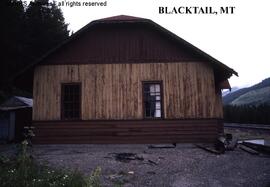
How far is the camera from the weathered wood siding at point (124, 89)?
45.8ft

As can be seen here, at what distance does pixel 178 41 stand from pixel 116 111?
462 centimetres

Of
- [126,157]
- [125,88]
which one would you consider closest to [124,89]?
[125,88]

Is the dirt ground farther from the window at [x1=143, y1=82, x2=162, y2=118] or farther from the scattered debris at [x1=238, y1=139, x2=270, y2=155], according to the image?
the window at [x1=143, y1=82, x2=162, y2=118]

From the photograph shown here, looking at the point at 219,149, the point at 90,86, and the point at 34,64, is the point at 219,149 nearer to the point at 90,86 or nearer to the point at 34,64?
the point at 90,86

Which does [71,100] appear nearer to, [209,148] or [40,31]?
[209,148]

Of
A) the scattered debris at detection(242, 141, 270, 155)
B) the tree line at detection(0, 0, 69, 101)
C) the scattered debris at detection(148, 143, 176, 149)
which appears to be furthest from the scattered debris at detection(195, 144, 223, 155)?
the tree line at detection(0, 0, 69, 101)

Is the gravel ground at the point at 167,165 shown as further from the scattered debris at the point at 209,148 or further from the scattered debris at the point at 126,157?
the scattered debris at the point at 209,148

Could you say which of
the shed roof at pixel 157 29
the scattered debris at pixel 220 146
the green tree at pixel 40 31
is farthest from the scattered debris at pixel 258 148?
the green tree at pixel 40 31

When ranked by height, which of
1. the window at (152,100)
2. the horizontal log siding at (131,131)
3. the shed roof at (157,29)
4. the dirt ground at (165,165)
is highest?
the shed roof at (157,29)

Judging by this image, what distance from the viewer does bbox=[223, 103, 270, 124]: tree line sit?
32625 mm

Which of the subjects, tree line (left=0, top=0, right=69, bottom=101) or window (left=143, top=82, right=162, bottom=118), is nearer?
window (left=143, top=82, right=162, bottom=118)

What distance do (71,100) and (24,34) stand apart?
22519mm

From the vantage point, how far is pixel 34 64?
14242mm

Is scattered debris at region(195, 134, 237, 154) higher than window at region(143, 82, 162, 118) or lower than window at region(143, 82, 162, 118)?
lower
